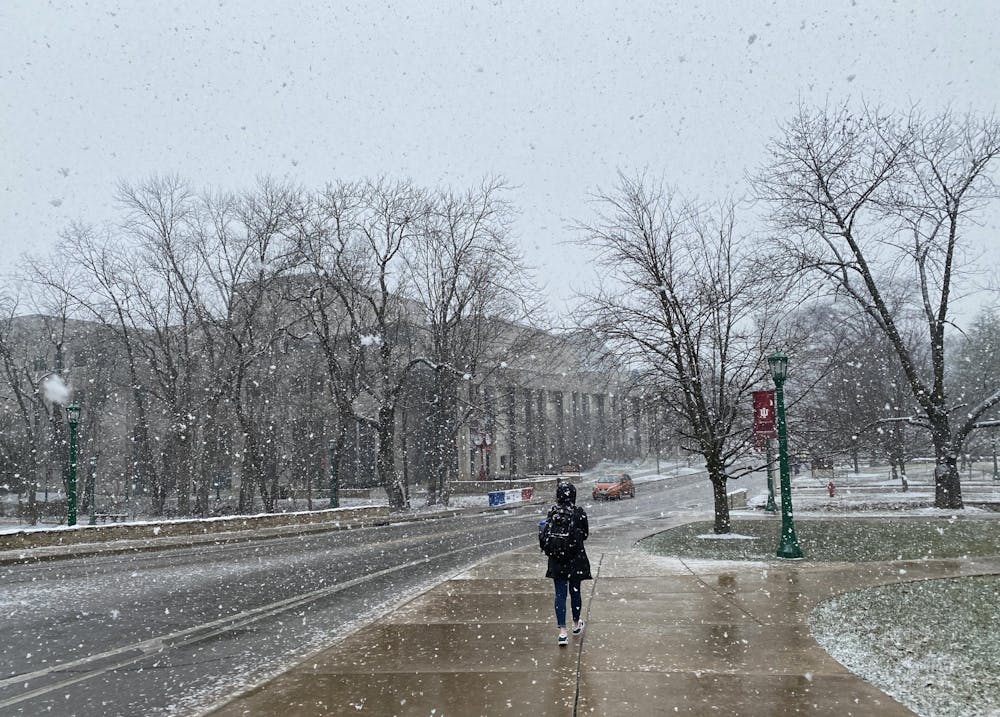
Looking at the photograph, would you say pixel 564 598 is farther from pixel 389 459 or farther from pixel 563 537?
pixel 389 459

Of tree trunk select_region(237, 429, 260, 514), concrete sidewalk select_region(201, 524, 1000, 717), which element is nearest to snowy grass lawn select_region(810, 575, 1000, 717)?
concrete sidewalk select_region(201, 524, 1000, 717)

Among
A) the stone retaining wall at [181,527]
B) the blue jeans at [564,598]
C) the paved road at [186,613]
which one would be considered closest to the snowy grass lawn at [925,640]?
the blue jeans at [564,598]

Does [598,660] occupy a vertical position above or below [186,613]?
above

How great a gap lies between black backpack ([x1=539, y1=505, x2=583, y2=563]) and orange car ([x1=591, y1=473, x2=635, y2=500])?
34824 mm

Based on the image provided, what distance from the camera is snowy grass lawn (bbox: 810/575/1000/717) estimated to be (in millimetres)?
5996

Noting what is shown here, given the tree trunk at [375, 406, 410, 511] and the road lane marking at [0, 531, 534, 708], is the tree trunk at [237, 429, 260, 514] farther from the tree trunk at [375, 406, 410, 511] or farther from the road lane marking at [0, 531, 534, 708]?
the road lane marking at [0, 531, 534, 708]

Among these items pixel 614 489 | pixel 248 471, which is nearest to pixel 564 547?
pixel 248 471

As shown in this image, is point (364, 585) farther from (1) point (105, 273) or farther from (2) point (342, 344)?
(2) point (342, 344)

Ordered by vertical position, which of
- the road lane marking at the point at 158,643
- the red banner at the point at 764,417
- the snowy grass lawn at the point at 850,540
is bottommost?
the snowy grass lawn at the point at 850,540

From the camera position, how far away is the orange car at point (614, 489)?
4203 centimetres

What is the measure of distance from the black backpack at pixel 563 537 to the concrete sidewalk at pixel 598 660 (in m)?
0.93

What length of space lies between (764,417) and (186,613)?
1261cm

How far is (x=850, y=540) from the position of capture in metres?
17.1

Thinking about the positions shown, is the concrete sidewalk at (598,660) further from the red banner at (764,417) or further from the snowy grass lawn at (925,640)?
the red banner at (764,417)
